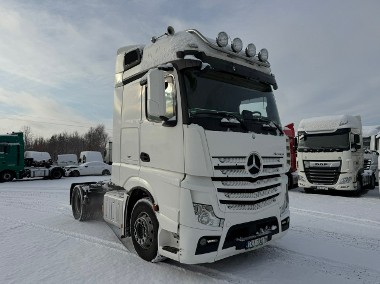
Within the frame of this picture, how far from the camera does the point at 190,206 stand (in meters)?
4.00

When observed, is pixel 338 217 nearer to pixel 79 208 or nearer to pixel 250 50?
pixel 250 50

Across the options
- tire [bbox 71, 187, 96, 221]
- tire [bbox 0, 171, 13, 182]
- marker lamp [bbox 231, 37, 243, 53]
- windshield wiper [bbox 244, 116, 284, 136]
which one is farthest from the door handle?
tire [bbox 0, 171, 13, 182]

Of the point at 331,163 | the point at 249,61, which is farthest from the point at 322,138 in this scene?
the point at 249,61

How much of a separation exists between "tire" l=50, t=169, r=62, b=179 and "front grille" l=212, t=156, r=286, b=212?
908 inches

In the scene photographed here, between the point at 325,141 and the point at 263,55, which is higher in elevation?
the point at 263,55

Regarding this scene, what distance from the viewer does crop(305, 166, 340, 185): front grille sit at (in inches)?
503

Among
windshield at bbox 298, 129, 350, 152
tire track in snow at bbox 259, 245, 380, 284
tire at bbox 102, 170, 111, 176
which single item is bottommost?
tire at bbox 102, 170, 111, 176

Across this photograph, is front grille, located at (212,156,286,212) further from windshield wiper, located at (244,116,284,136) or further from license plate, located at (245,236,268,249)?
windshield wiper, located at (244,116,284,136)

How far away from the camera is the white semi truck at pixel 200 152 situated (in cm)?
407

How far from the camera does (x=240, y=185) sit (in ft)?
14.1

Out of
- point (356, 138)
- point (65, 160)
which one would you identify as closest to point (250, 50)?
point (356, 138)

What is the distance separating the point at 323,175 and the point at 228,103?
32.7 ft

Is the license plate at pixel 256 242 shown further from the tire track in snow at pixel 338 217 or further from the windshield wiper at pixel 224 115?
the tire track in snow at pixel 338 217

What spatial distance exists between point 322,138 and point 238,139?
10.1 metres
